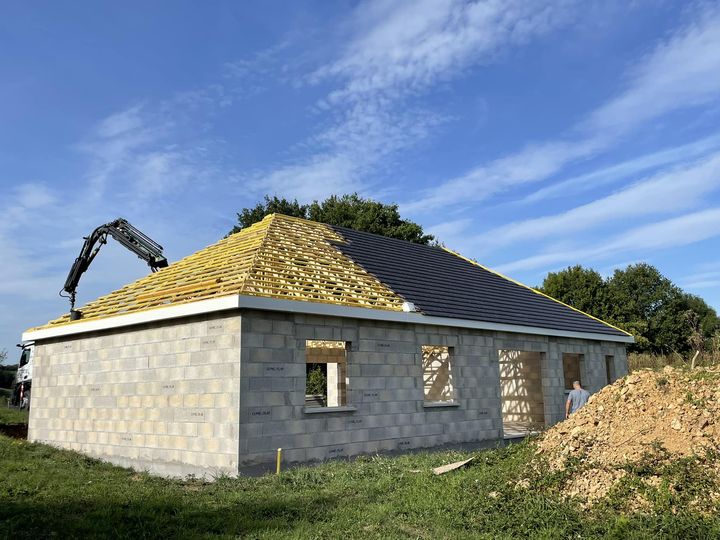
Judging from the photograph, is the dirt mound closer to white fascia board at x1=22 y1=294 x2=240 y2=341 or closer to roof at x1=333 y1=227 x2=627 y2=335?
Answer: roof at x1=333 y1=227 x2=627 y2=335

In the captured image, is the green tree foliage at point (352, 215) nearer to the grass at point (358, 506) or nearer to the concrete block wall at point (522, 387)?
the concrete block wall at point (522, 387)

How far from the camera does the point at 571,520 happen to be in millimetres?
6730

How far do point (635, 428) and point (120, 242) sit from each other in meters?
19.2

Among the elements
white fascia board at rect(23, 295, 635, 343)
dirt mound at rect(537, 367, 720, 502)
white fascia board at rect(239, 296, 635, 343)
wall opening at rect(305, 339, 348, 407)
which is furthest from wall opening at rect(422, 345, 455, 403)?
dirt mound at rect(537, 367, 720, 502)

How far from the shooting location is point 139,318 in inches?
504

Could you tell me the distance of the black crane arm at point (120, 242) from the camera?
21.7 meters

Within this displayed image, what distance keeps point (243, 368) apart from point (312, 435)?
1975 mm

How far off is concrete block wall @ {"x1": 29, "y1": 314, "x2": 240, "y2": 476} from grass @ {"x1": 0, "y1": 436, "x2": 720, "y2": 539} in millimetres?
1122

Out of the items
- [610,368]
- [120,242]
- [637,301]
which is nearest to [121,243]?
[120,242]

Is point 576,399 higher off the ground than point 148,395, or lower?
lower

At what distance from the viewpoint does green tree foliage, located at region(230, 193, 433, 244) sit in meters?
38.6

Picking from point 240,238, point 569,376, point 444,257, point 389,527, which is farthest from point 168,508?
point 569,376

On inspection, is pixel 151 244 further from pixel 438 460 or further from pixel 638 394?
pixel 638 394

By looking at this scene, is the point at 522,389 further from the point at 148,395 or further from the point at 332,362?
the point at 148,395
